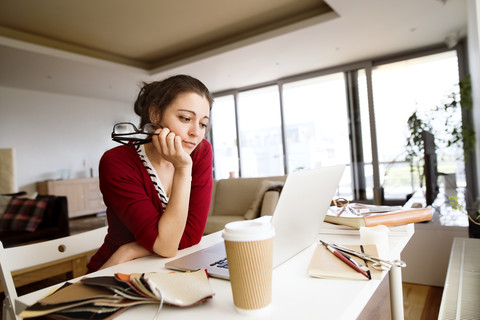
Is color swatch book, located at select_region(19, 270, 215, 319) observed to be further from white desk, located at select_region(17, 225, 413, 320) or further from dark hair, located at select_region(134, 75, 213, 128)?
dark hair, located at select_region(134, 75, 213, 128)

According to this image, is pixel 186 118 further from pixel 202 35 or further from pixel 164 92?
pixel 202 35

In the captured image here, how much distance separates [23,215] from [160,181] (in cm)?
273

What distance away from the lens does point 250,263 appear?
1.37 ft

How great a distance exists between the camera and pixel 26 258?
2.87ft

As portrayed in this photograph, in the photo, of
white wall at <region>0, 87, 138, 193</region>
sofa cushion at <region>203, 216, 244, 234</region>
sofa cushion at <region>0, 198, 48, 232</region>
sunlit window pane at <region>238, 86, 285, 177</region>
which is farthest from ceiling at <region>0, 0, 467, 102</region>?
sofa cushion at <region>203, 216, 244, 234</region>

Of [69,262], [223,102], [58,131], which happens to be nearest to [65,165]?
[58,131]

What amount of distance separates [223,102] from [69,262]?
5.46 meters

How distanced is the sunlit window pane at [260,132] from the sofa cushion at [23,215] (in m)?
4.12

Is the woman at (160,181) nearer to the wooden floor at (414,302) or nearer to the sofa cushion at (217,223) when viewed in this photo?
the wooden floor at (414,302)

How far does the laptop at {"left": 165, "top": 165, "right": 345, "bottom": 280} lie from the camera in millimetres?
549

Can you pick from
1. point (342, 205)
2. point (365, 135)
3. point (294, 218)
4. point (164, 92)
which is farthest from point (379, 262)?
point (365, 135)

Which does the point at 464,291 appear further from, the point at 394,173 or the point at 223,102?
the point at 223,102

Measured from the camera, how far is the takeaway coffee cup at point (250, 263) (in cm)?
41

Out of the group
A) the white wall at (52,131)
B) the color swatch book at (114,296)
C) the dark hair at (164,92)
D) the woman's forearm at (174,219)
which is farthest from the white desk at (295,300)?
the white wall at (52,131)
